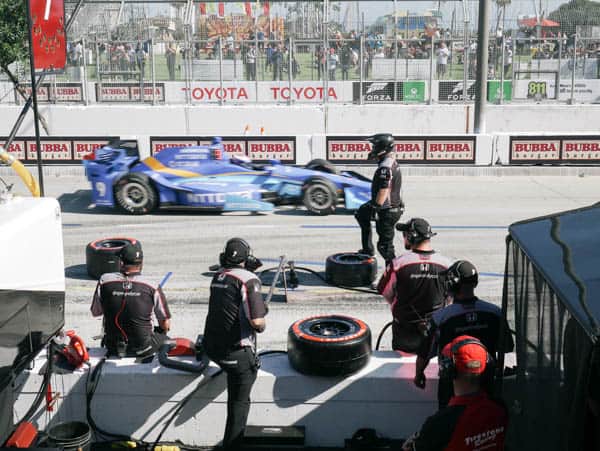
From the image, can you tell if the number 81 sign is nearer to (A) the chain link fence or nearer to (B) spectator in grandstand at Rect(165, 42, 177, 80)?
(A) the chain link fence

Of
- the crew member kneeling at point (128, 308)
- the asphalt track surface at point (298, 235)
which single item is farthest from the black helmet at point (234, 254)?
the asphalt track surface at point (298, 235)

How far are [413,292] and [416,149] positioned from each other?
14.2 m

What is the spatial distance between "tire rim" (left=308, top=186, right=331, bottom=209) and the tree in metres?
14.3

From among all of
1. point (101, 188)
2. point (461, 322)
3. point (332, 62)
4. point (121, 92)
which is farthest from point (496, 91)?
point (461, 322)

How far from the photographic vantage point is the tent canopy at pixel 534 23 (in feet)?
82.0

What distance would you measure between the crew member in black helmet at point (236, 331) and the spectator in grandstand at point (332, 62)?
20.4 m

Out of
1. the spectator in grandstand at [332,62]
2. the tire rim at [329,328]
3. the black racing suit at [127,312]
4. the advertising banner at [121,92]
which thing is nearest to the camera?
the tire rim at [329,328]

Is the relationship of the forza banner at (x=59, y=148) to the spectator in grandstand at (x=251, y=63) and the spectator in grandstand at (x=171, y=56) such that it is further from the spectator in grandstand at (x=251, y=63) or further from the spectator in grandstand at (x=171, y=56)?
the spectator in grandstand at (x=251, y=63)

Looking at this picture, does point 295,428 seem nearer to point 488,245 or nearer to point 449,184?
point 488,245

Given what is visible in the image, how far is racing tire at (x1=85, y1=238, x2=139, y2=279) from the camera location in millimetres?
10469

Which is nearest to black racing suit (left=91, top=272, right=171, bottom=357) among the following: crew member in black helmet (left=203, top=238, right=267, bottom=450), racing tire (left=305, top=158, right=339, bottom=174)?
crew member in black helmet (left=203, top=238, right=267, bottom=450)

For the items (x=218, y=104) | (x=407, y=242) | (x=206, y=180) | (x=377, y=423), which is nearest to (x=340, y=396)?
(x=377, y=423)

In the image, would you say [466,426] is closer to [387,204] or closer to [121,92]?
[387,204]

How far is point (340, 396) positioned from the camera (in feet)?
18.4
